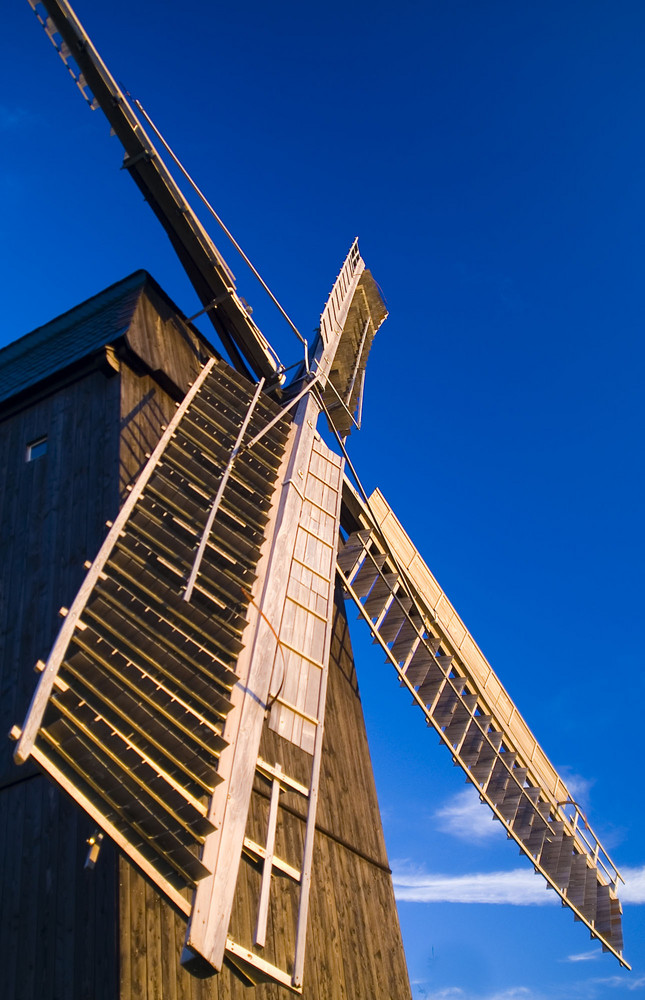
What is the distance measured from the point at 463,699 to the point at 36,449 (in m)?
7.30

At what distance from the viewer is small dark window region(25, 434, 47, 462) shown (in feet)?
37.8

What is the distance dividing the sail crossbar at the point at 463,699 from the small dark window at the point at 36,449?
4.62 m

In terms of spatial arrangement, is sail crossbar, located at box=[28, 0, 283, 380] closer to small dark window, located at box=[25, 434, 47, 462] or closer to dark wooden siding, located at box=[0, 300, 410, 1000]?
dark wooden siding, located at box=[0, 300, 410, 1000]

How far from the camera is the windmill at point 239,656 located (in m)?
6.20

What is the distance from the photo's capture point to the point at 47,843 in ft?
26.7

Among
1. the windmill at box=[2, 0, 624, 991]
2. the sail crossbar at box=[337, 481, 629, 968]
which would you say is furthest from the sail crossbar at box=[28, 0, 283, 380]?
the sail crossbar at box=[337, 481, 629, 968]

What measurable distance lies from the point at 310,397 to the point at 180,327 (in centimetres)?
221

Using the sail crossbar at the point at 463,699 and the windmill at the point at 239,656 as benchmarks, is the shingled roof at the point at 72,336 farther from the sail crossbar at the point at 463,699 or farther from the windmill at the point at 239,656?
the sail crossbar at the point at 463,699

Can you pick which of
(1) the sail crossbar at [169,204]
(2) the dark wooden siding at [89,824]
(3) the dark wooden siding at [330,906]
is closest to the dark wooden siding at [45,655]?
(2) the dark wooden siding at [89,824]

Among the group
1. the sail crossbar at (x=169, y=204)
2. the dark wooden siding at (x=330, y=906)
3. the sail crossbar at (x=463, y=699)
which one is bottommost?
the dark wooden siding at (x=330, y=906)

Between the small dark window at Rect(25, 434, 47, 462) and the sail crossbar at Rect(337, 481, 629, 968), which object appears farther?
the sail crossbar at Rect(337, 481, 629, 968)

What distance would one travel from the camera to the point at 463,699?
1423 cm

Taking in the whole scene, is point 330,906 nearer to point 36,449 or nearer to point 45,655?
point 45,655

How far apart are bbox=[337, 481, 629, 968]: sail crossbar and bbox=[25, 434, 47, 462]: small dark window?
15.2 feet
